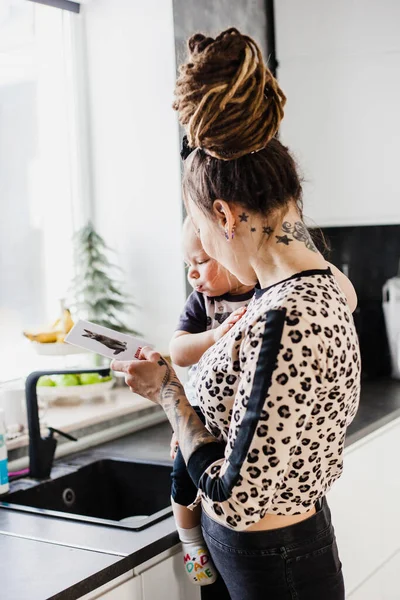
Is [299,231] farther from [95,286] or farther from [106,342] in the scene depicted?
[95,286]

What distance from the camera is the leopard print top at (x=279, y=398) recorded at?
118cm

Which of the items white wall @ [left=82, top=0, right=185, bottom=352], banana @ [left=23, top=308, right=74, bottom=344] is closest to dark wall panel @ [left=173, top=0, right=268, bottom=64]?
white wall @ [left=82, top=0, right=185, bottom=352]

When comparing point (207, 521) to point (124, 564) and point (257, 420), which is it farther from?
point (257, 420)

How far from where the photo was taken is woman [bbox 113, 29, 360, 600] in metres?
1.19

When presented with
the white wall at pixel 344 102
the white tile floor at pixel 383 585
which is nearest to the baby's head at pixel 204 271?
the white tile floor at pixel 383 585

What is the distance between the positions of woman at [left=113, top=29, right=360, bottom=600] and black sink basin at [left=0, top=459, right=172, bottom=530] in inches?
27.1

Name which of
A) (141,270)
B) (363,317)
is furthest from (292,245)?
(363,317)

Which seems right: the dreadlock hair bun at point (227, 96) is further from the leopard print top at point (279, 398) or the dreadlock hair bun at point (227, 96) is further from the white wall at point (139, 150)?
the white wall at point (139, 150)

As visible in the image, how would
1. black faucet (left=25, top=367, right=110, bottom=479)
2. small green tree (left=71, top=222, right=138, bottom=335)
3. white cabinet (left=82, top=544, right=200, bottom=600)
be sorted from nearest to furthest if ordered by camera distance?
1. white cabinet (left=82, top=544, right=200, bottom=600)
2. black faucet (left=25, top=367, right=110, bottom=479)
3. small green tree (left=71, top=222, right=138, bottom=335)

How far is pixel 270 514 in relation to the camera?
138 centimetres

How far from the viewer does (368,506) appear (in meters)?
2.40

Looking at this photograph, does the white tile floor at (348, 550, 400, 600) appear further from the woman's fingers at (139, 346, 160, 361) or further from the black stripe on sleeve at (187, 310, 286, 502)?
the black stripe on sleeve at (187, 310, 286, 502)

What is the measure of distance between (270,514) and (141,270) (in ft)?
4.77

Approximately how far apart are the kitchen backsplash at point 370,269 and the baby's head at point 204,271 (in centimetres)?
132
